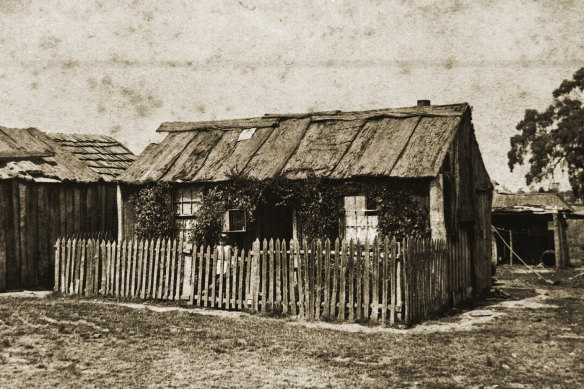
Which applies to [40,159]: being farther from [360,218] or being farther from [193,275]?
[360,218]

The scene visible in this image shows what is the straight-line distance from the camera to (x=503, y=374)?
8.22m

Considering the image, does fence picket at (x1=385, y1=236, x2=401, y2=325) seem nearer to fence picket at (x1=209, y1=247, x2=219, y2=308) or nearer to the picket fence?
the picket fence

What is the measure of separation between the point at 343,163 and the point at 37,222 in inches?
329

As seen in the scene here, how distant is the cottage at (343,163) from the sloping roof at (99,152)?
251cm

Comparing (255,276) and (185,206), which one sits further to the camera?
(185,206)

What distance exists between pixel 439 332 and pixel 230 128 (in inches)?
350

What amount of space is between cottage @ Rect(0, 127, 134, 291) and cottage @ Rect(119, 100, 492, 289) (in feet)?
7.38

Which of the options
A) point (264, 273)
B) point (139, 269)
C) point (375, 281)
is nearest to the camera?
point (375, 281)

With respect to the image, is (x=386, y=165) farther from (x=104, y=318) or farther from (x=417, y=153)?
(x=104, y=318)

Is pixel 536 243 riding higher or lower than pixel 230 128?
lower

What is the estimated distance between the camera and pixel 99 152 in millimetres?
21031

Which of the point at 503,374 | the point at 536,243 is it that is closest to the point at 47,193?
the point at 503,374

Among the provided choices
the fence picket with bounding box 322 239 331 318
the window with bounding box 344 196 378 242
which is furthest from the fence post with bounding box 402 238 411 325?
the window with bounding box 344 196 378 242

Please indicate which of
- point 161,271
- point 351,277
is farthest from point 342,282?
point 161,271
